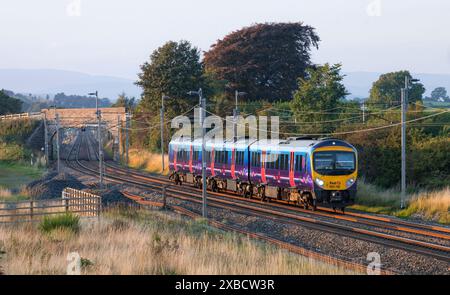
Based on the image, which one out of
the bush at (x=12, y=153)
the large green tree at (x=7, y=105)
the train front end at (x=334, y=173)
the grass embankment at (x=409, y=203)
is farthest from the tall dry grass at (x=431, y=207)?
the large green tree at (x=7, y=105)

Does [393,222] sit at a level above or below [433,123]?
below

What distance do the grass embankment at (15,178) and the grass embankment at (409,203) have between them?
18.4 m

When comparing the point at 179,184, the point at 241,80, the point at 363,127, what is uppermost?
the point at 241,80

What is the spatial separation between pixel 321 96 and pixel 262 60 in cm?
2795

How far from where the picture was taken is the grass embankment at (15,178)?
129 feet

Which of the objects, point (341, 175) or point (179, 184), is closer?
point (341, 175)

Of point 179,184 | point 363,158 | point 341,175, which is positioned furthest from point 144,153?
point 341,175

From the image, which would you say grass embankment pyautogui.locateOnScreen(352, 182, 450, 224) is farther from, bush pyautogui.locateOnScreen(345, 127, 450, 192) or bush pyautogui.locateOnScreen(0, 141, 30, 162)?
bush pyautogui.locateOnScreen(0, 141, 30, 162)

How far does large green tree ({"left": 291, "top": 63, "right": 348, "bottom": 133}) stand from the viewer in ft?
160

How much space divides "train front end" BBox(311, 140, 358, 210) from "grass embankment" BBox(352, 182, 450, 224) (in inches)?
99.0

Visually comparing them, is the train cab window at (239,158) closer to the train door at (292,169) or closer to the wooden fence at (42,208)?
the train door at (292,169)

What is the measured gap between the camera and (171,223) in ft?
79.2

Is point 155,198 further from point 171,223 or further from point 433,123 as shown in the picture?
point 433,123

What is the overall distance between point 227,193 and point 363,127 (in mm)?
8623
